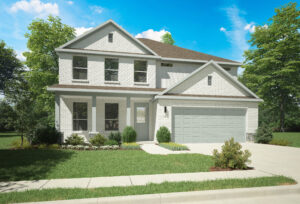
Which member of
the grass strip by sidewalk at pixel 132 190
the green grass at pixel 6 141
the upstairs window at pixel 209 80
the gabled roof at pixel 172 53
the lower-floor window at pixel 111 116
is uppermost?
the gabled roof at pixel 172 53

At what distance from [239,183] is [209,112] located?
9.10m

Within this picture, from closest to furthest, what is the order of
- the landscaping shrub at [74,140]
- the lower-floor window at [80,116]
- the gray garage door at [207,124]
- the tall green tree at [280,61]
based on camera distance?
the landscaping shrub at [74,140] < the gray garage door at [207,124] < the lower-floor window at [80,116] < the tall green tree at [280,61]

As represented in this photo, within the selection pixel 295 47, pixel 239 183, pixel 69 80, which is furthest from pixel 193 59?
pixel 295 47

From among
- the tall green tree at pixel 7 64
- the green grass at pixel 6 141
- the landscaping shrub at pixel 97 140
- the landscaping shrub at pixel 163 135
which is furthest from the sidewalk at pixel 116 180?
the tall green tree at pixel 7 64

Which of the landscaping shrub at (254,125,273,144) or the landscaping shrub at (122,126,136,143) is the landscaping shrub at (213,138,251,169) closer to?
the landscaping shrub at (122,126,136,143)

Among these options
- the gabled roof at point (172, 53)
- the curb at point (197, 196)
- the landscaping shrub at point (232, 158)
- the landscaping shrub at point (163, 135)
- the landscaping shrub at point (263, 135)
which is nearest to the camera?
the curb at point (197, 196)

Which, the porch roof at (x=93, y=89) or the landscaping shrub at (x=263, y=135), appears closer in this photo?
the porch roof at (x=93, y=89)

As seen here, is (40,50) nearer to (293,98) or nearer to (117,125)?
(117,125)

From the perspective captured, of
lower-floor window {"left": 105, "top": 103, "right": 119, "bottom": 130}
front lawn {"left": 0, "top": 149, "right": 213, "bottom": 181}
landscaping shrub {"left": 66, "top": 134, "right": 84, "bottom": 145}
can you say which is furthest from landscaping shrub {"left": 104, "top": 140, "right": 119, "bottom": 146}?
front lawn {"left": 0, "top": 149, "right": 213, "bottom": 181}

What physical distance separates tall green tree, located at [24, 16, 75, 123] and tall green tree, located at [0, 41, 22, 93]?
13894 millimetres

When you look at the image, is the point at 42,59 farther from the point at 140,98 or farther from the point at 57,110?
the point at 140,98

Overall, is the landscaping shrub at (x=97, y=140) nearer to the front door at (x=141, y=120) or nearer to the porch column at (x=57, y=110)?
the porch column at (x=57, y=110)

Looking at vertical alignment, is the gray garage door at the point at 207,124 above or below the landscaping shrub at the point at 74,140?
above

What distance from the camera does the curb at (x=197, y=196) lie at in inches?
146
